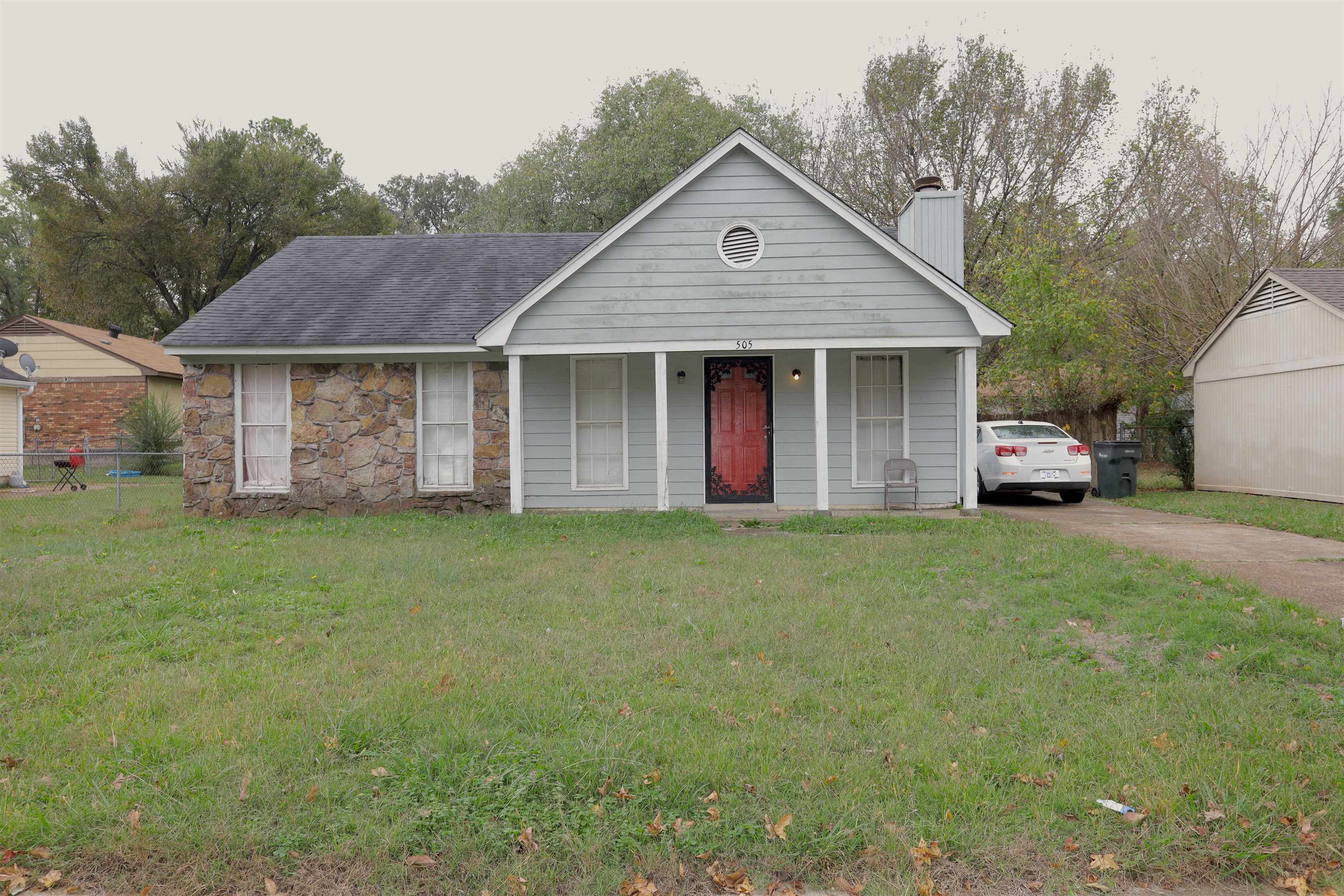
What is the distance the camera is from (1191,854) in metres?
3.00

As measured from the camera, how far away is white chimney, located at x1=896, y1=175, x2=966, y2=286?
13.1 metres

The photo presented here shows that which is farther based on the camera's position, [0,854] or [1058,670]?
[1058,670]

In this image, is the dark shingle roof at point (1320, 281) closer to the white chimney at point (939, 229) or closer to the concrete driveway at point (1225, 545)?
the concrete driveway at point (1225, 545)

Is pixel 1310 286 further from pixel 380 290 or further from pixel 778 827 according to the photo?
pixel 380 290

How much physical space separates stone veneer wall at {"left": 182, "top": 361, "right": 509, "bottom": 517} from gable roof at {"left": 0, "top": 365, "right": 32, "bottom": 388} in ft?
34.3

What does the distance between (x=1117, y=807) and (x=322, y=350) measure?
11858 millimetres

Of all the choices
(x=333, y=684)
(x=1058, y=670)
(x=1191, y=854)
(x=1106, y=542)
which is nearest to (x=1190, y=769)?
(x=1191, y=854)

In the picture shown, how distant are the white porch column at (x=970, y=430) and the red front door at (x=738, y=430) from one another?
2.88 m

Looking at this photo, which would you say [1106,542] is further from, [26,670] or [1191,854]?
[26,670]

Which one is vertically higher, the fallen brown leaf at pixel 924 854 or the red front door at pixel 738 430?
the red front door at pixel 738 430

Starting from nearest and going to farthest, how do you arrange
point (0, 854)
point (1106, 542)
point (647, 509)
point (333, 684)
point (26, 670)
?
point (0, 854) < point (333, 684) < point (26, 670) < point (1106, 542) < point (647, 509)

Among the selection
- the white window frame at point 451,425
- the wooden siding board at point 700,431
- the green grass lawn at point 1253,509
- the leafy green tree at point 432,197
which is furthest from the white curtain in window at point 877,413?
the leafy green tree at point 432,197

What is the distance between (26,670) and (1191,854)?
242 inches

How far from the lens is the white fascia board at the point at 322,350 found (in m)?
12.2
